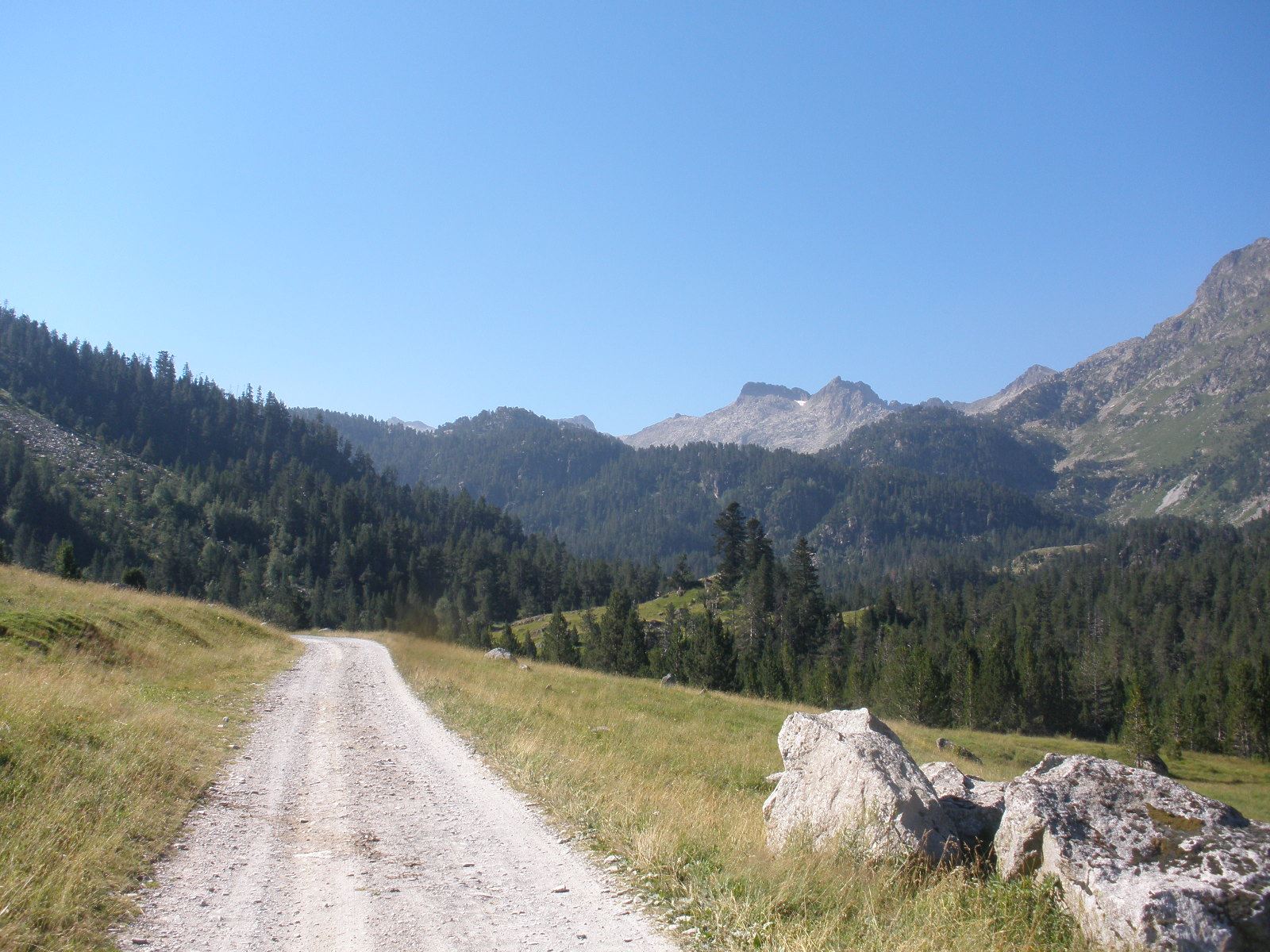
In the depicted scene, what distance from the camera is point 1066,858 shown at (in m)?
7.07

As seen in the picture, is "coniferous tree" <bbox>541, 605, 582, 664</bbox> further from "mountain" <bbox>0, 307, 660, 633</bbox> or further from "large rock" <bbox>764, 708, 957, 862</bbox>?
"large rock" <bbox>764, 708, 957, 862</bbox>

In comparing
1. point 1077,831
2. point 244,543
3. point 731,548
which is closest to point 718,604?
point 731,548

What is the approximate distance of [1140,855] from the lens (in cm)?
695

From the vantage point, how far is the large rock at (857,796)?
27.8ft

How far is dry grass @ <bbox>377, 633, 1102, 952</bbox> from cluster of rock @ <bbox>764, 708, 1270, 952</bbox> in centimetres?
40

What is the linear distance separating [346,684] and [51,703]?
15435 millimetres

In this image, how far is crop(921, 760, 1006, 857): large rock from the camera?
30.0 feet

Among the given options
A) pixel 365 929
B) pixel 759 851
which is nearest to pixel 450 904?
pixel 365 929

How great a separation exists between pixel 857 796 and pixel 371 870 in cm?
591

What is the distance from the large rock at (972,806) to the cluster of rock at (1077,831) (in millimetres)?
23

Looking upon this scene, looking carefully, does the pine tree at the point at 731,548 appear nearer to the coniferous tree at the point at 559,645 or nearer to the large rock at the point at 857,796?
the coniferous tree at the point at 559,645

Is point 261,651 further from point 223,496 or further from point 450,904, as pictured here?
point 223,496

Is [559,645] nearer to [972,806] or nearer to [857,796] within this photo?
[972,806]

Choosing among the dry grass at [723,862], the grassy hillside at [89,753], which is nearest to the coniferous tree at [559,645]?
the grassy hillside at [89,753]
